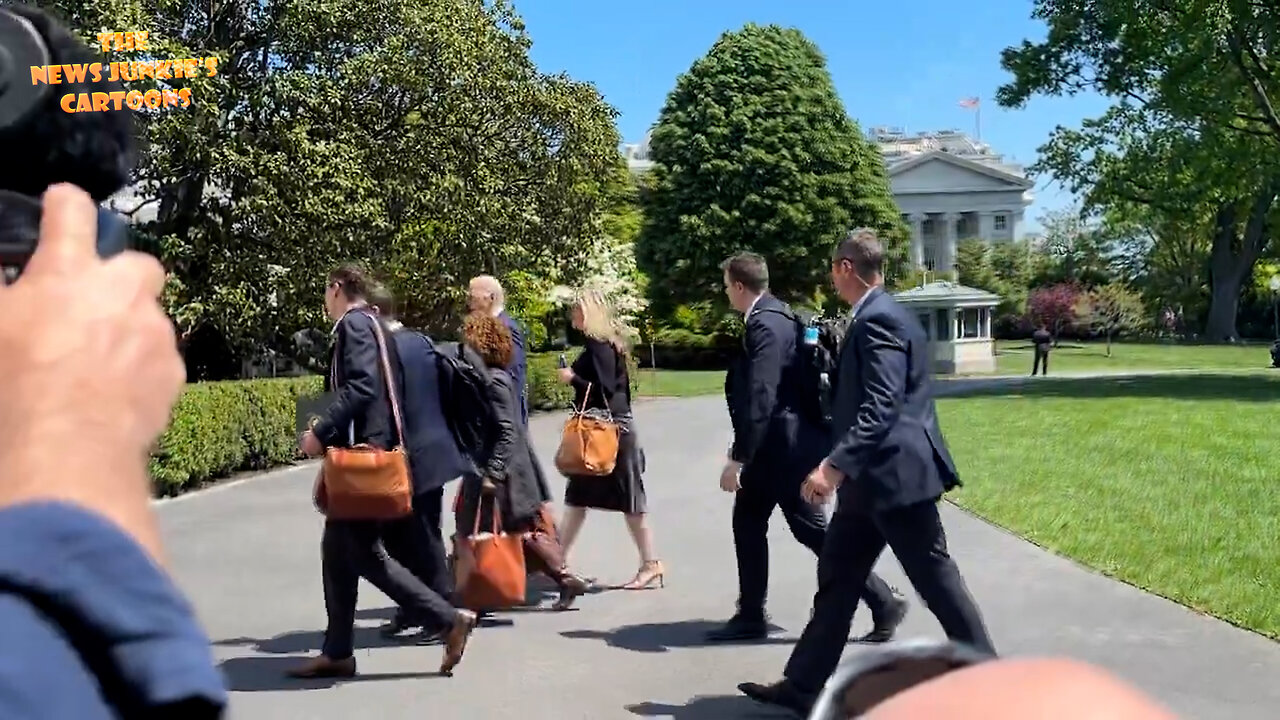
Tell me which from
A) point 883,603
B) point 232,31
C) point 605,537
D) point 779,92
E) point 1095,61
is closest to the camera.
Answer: point 883,603

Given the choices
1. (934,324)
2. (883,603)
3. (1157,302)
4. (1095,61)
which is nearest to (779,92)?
(934,324)

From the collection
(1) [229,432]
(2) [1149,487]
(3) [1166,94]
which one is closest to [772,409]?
(2) [1149,487]

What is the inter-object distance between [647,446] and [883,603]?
12.9 metres

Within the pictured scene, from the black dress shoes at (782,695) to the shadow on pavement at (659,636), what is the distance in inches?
42.2

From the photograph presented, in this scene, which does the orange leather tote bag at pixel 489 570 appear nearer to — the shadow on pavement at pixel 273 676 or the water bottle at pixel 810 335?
the shadow on pavement at pixel 273 676

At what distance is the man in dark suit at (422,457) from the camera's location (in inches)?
279

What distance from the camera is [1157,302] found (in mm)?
73125

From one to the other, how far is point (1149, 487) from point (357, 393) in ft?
29.3

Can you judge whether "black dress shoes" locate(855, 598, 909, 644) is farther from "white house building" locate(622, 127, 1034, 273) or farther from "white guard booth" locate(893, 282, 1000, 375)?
"white house building" locate(622, 127, 1034, 273)

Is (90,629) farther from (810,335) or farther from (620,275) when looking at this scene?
(620,275)

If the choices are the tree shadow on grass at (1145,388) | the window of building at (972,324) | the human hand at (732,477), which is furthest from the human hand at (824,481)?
the window of building at (972,324)

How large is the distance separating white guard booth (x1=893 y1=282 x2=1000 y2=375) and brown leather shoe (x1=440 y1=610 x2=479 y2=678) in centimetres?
4082

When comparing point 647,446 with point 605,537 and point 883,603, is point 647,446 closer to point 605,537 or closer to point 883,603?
point 605,537

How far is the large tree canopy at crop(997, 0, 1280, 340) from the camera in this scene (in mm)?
28047
